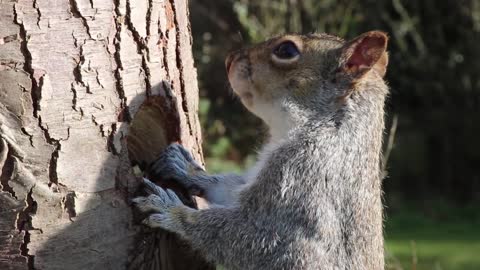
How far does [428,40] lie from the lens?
27.3 ft

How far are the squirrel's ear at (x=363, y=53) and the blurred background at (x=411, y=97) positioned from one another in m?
3.58

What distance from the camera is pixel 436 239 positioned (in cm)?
705

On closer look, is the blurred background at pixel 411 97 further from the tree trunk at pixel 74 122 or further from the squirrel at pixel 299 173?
the tree trunk at pixel 74 122

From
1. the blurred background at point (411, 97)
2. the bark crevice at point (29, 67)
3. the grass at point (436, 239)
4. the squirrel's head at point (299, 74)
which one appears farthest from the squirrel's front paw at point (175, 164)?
the blurred background at point (411, 97)

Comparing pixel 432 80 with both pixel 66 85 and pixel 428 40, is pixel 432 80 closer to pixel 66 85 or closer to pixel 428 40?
pixel 428 40

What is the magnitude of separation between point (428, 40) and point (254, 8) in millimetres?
1746

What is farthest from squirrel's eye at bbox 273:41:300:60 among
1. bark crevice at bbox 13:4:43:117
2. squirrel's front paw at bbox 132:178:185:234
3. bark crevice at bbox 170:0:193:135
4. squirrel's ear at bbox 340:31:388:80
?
bark crevice at bbox 13:4:43:117

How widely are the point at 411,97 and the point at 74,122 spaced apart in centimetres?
673

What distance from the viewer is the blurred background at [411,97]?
23.9 feet

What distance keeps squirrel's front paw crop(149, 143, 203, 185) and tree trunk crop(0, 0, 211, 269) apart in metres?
0.16

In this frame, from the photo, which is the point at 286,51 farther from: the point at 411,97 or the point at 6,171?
the point at 411,97

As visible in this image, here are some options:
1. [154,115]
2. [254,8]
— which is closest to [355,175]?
[154,115]

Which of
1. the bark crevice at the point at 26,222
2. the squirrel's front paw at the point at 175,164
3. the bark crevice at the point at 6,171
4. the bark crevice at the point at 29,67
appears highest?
the bark crevice at the point at 29,67

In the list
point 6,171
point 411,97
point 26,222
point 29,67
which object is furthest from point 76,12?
point 411,97
